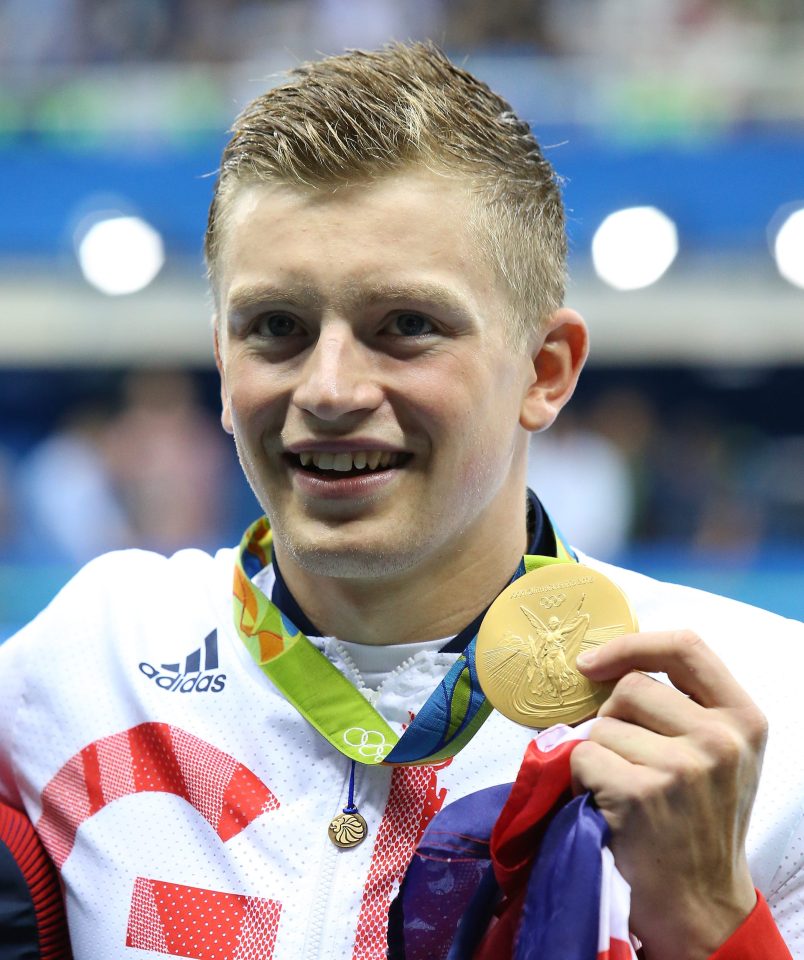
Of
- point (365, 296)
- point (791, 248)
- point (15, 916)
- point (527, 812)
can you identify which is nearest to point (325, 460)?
point (365, 296)

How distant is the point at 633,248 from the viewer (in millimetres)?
9688

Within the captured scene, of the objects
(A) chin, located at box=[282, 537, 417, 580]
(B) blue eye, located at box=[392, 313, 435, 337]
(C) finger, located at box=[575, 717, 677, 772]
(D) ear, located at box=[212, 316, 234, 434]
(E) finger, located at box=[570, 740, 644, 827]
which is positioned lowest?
(E) finger, located at box=[570, 740, 644, 827]

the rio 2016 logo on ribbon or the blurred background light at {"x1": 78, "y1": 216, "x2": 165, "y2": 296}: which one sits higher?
the blurred background light at {"x1": 78, "y1": 216, "x2": 165, "y2": 296}

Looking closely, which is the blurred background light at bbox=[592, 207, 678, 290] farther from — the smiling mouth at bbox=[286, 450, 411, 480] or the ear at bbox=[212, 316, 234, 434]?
the smiling mouth at bbox=[286, 450, 411, 480]

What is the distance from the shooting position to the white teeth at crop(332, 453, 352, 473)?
6.49 ft

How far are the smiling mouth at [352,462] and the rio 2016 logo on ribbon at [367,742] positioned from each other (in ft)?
1.25

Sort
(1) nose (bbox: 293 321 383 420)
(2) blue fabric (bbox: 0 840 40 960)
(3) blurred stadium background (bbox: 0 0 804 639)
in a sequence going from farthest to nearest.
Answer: (3) blurred stadium background (bbox: 0 0 804 639), (2) blue fabric (bbox: 0 840 40 960), (1) nose (bbox: 293 321 383 420)

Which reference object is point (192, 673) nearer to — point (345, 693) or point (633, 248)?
point (345, 693)

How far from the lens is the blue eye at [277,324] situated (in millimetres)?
2016

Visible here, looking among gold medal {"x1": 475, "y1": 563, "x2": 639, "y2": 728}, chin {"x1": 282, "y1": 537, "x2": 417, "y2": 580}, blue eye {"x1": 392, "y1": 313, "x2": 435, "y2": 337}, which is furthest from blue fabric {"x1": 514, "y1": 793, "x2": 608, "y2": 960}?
blue eye {"x1": 392, "y1": 313, "x2": 435, "y2": 337}

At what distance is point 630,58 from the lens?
920 cm

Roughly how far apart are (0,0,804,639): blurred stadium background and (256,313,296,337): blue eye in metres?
6.18

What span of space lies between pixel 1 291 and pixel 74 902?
848 centimetres

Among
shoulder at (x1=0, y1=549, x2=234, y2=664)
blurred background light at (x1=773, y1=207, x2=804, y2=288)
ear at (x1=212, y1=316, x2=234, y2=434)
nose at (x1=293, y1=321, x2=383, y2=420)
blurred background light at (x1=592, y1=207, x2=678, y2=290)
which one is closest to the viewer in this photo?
nose at (x1=293, y1=321, x2=383, y2=420)
